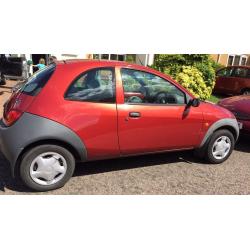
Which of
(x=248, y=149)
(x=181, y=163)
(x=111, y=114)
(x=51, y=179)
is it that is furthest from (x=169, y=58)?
(x=51, y=179)

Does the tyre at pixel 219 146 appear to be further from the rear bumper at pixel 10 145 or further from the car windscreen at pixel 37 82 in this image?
the rear bumper at pixel 10 145

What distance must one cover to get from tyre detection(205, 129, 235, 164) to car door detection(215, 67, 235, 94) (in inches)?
313

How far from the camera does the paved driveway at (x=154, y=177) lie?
3.74 m

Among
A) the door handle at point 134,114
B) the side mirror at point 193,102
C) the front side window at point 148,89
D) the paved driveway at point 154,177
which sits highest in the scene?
the front side window at point 148,89

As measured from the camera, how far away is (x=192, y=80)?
340 inches

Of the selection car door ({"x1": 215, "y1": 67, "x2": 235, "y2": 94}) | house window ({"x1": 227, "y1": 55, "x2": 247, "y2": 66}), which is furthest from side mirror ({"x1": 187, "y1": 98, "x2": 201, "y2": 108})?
house window ({"x1": 227, "y1": 55, "x2": 247, "y2": 66})

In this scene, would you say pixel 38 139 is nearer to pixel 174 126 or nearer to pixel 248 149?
pixel 174 126

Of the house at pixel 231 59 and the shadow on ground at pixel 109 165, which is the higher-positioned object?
the house at pixel 231 59

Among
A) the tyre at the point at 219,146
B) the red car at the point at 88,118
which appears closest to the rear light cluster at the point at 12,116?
the red car at the point at 88,118

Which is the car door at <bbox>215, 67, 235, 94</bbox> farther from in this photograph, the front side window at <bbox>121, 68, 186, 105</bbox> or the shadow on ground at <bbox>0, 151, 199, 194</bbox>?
the front side window at <bbox>121, 68, 186, 105</bbox>

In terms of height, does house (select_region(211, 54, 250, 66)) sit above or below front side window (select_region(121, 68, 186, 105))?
below

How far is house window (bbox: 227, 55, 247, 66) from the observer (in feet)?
71.7

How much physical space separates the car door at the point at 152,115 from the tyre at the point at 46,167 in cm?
79

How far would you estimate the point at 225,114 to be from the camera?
186 inches
